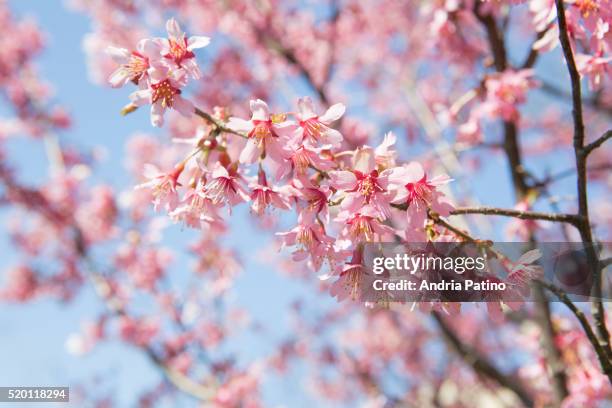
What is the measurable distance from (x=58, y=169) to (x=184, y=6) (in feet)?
9.81

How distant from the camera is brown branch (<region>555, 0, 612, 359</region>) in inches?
57.0

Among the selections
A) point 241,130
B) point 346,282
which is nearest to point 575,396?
point 346,282

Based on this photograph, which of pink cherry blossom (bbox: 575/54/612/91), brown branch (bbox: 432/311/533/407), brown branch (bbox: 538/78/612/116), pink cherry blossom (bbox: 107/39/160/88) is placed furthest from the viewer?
brown branch (bbox: 538/78/612/116)

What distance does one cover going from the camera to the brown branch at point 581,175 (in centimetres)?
145

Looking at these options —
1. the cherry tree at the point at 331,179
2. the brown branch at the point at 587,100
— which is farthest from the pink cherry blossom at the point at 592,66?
the brown branch at the point at 587,100

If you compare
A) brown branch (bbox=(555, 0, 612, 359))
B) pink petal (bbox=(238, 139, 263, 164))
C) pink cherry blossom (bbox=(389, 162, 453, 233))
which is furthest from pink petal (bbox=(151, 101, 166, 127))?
brown branch (bbox=(555, 0, 612, 359))

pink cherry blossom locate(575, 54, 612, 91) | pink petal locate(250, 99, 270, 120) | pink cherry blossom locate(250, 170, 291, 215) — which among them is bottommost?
pink cherry blossom locate(250, 170, 291, 215)

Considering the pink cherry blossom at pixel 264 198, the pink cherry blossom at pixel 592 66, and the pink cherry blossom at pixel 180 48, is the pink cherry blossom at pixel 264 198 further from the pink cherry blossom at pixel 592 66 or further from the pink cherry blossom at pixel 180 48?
the pink cherry blossom at pixel 592 66

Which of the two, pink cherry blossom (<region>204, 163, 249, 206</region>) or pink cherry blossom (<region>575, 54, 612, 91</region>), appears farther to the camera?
pink cherry blossom (<region>575, 54, 612, 91</region>)

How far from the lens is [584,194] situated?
160 centimetres

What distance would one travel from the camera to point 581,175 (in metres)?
1.59

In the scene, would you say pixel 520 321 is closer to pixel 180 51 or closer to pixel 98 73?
pixel 180 51

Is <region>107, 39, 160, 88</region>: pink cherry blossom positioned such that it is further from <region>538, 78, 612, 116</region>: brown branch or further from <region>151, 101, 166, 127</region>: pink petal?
<region>538, 78, 612, 116</region>: brown branch

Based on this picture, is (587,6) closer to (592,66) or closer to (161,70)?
(592,66)
